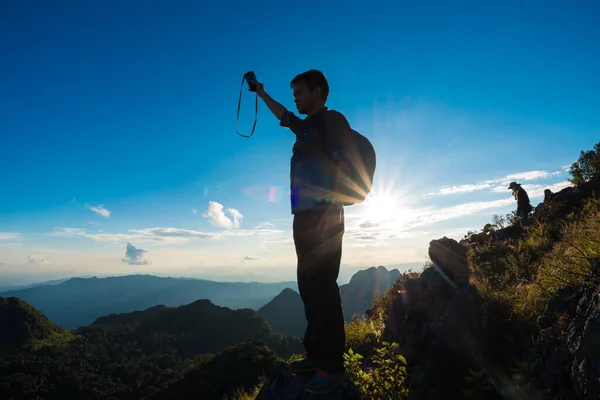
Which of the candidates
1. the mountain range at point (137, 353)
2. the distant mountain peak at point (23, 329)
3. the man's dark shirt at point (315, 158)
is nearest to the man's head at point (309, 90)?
the man's dark shirt at point (315, 158)

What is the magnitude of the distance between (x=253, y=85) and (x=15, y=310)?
194 meters

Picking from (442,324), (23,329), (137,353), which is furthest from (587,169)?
(23,329)

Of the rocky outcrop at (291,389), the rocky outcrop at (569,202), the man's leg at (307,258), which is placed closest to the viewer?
the man's leg at (307,258)

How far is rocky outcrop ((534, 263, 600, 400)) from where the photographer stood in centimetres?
202

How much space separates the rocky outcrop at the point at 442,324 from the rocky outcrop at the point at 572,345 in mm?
1351

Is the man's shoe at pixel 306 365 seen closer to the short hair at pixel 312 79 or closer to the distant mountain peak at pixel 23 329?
the short hair at pixel 312 79

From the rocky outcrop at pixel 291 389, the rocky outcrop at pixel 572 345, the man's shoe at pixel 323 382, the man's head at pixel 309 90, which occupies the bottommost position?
the rocky outcrop at pixel 291 389

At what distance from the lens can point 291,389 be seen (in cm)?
346

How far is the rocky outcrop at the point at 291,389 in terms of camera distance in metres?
3.18

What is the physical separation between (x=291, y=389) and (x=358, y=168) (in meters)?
2.64

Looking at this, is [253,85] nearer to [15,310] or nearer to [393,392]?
[393,392]

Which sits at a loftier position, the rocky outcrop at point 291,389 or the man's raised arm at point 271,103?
the man's raised arm at point 271,103

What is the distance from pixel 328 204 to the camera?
3.02 m

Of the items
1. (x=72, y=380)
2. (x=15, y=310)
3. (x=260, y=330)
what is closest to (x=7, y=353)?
(x=15, y=310)
